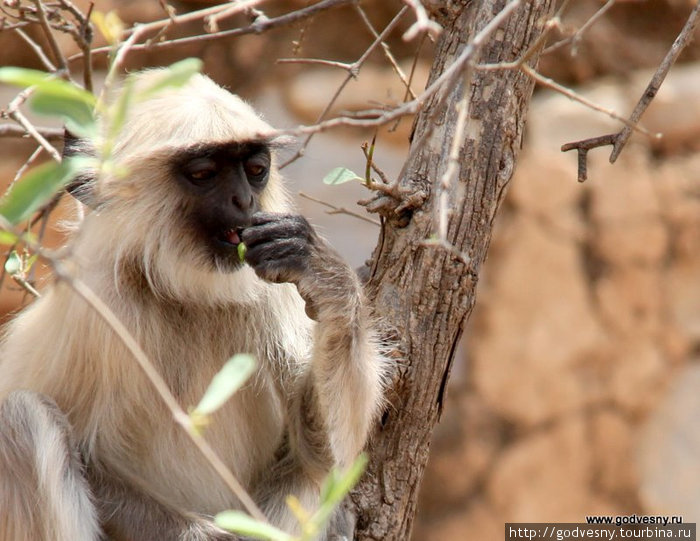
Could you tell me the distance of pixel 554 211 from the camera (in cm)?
822

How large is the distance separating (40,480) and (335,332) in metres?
1.14

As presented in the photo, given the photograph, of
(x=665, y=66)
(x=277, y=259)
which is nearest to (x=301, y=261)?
(x=277, y=259)

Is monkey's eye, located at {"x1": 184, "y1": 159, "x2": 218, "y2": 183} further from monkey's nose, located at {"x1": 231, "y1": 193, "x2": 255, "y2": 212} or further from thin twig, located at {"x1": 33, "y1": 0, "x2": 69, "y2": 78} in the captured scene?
thin twig, located at {"x1": 33, "y1": 0, "x2": 69, "y2": 78}

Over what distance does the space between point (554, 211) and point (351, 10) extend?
240 cm

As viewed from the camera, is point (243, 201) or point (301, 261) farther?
point (243, 201)

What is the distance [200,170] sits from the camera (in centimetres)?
346

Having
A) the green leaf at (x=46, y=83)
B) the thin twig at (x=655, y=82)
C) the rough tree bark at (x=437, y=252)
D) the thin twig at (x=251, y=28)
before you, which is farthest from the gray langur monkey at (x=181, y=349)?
the green leaf at (x=46, y=83)

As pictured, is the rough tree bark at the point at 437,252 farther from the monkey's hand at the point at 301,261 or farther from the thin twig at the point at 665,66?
the thin twig at the point at 665,66

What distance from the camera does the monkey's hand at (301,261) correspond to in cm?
322

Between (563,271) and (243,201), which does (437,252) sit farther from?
(563,271)

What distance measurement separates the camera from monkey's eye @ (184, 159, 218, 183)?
3446 mm

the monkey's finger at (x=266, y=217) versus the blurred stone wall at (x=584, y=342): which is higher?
the blurred stone wall at (x=584, y=342)

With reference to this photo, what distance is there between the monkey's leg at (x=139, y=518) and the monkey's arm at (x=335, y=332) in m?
0.57

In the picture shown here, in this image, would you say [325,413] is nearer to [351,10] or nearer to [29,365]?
[29,365]
